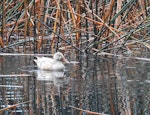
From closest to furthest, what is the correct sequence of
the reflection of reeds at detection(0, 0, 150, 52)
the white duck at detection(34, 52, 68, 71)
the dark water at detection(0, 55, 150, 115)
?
the dark water at detection(0, 55, 150, 115)
the white duck at detection(34, 52, 68, 71)
the reflection of reeds at detection(0, 0, 150, 52)

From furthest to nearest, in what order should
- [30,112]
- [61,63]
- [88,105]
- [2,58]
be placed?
[2,58] → [61,63] → [88,105] → [30,112]

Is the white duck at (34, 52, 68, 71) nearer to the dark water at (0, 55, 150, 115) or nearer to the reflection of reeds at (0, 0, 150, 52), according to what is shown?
the dark water at (0, 55, 150, 115)

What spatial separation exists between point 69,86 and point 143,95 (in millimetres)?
859

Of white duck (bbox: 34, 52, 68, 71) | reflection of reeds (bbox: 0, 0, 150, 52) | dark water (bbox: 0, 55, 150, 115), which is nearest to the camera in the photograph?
dark water (bbox: 0, 55, 150, 115)

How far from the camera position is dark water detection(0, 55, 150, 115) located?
505cm

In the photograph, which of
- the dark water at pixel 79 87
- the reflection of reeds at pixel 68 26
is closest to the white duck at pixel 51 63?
the dark water at pixel 79 87

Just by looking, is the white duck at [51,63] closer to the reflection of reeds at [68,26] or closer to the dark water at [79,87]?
the dark water at [79,87]

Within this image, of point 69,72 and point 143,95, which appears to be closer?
point 143,95

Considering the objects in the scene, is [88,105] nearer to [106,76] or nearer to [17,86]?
[17,86]

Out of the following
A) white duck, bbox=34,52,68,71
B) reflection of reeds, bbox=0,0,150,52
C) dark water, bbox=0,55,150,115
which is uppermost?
reflection of reeds, bbox=0,0,150,52

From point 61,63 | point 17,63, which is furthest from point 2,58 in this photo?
point 61,63

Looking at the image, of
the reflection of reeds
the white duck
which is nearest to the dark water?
the white duck

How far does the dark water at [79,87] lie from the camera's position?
5.05 metres

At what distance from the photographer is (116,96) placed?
18.2ft
